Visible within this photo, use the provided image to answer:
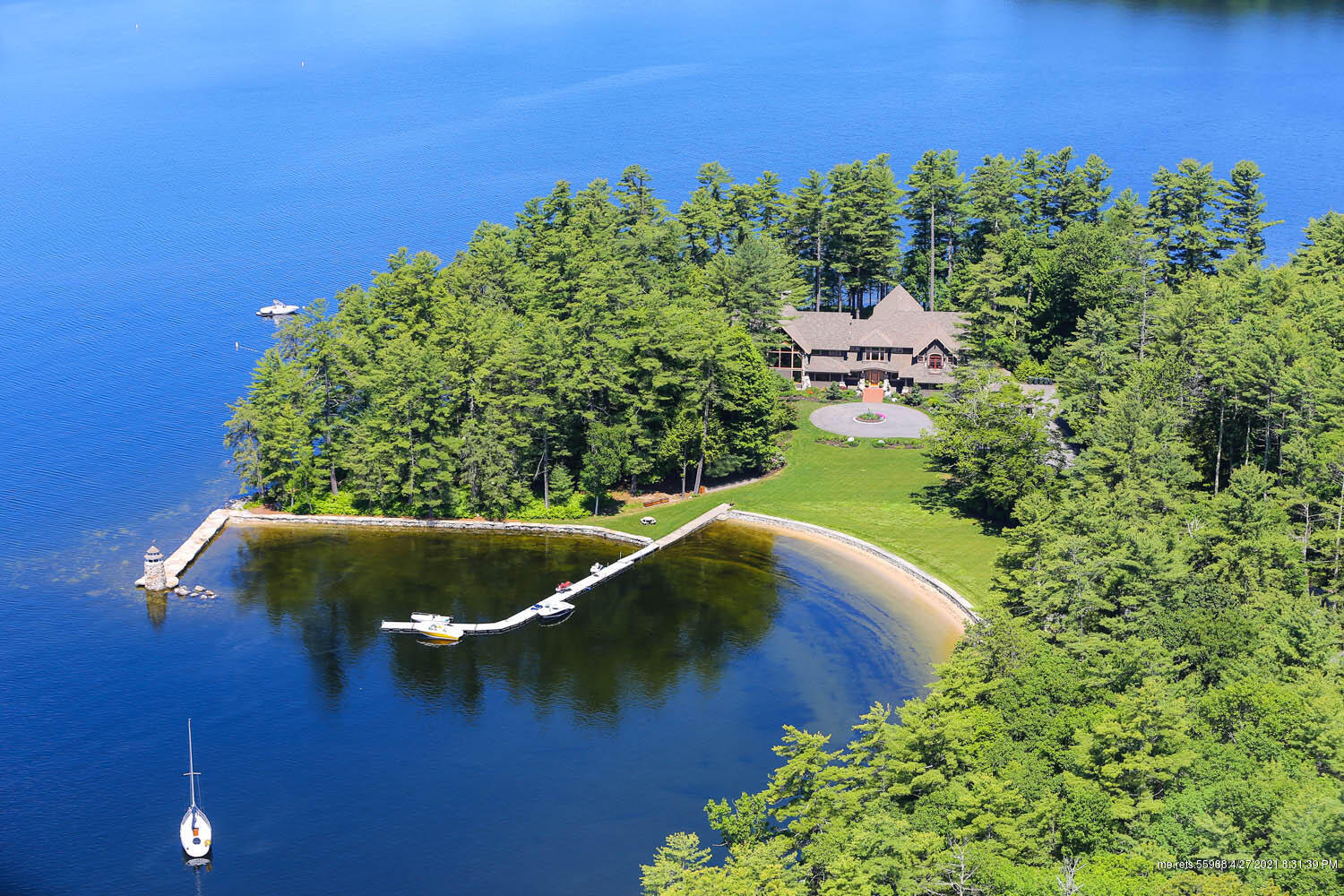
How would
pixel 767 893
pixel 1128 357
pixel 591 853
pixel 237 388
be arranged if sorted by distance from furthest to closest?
pixel 237 388 → pixel 1128 357 → pixel 591 853 → pixel 767 893

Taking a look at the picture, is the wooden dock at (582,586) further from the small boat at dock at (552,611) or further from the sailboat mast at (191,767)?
the sailboat mast at (191,767)

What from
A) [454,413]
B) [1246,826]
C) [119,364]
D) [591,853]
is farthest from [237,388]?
[1246,826]

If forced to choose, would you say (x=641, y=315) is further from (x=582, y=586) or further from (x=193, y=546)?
(x=193, y=546)

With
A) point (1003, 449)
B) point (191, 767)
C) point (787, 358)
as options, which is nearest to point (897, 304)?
point (787, 358)

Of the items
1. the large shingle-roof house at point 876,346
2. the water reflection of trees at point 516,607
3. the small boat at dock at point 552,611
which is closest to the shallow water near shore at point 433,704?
the water reflection of trees at point 516,607

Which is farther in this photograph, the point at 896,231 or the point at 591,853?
the point at 896,231

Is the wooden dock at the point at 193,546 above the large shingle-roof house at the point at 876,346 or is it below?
below

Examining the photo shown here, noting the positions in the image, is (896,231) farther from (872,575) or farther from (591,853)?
(591,853)

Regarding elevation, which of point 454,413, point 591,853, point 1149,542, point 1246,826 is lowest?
point 591,853
